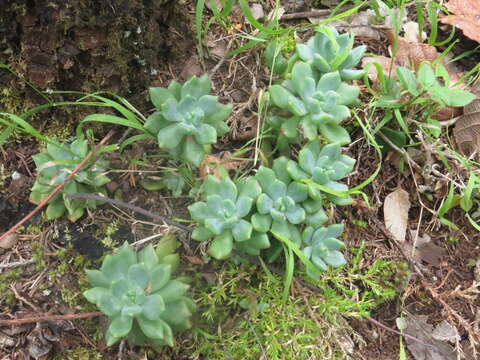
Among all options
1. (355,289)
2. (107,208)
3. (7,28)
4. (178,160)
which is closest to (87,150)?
(107,208)

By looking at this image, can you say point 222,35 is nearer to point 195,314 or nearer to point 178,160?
point 178,160

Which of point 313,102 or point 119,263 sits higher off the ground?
point 313,102

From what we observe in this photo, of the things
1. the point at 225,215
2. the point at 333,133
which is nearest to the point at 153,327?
the point at 225,215

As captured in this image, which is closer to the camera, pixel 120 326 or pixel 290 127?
pixel 120 326

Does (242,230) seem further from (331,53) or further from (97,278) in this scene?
(331,53)

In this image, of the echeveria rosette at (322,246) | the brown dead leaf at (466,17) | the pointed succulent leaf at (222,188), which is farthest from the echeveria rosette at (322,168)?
the brown dead leaf at (466,17)

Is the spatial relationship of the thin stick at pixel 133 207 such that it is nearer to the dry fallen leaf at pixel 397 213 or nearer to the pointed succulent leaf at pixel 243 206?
the pointed succulent leaf at pixel 243 206
